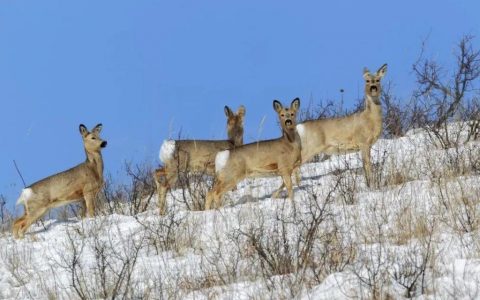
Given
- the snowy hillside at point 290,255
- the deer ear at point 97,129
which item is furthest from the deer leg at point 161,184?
the snowy hillside at point 290,255

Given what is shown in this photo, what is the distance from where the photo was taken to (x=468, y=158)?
11.3m

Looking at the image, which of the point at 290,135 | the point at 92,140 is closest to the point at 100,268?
the point at 290,135

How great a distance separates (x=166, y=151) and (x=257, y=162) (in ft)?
9.01

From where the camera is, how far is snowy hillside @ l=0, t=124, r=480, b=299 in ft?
18.2

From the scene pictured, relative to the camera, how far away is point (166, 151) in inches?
558

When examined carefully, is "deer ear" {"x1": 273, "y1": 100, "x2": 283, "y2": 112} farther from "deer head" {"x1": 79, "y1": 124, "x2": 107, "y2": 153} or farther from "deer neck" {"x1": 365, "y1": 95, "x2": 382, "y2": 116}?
"deer head" {"x1": 79, "y1": 124, "x2": 107, "y2": 153}

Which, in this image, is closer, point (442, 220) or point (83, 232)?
point (442, 220)

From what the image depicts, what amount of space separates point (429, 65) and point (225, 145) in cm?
875

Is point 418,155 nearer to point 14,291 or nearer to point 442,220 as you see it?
point 442,220

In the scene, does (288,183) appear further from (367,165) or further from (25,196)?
(25,196)

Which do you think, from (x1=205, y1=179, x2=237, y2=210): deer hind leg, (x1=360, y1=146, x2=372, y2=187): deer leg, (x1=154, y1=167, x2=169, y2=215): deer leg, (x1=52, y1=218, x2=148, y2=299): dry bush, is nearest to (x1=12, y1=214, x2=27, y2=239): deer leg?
(x1=52, y1=218, x2=148, y2=299): dry bush

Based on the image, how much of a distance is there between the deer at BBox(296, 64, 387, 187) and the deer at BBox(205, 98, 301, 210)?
2.27 metres

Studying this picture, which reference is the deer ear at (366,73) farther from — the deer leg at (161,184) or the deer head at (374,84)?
the deer leg at (161,184)

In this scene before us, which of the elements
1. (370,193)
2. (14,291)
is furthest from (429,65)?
(14,291)
